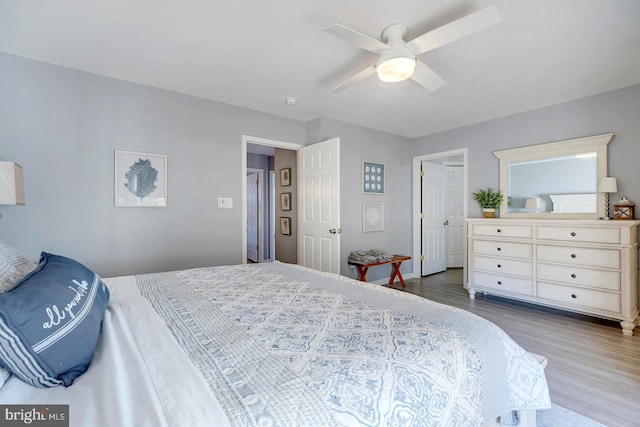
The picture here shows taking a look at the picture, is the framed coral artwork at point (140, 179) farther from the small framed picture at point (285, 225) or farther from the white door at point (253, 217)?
the white door at point (253, 217)

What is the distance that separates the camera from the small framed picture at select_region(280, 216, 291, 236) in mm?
4746

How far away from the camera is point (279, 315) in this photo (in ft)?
3.95

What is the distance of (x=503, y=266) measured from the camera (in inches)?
136

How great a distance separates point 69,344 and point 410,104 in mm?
3525

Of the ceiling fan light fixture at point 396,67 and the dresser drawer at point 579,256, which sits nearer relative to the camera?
the ceiling fan light fixture at point 396,67

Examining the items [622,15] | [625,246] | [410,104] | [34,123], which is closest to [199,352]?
[34,123]

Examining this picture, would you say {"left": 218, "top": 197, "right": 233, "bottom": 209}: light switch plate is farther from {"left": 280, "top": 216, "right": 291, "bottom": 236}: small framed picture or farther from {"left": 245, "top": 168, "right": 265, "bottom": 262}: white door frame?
{"left": 245, "top": 168, "right": 265, "bottom": 262}: white door frame

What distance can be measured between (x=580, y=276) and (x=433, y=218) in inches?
93.4

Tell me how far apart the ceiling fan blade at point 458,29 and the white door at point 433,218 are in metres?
3.34

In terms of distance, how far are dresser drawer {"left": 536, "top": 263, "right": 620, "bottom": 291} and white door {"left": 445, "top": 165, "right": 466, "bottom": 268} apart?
2304mm

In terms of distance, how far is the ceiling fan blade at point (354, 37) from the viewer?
1.62 meters

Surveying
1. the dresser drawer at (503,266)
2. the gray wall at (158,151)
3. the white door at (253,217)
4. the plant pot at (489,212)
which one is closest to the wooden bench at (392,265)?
the gray wall at (158,151)

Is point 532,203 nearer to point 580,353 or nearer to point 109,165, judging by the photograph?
point 580,353

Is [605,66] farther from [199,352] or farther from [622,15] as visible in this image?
[199,352]
